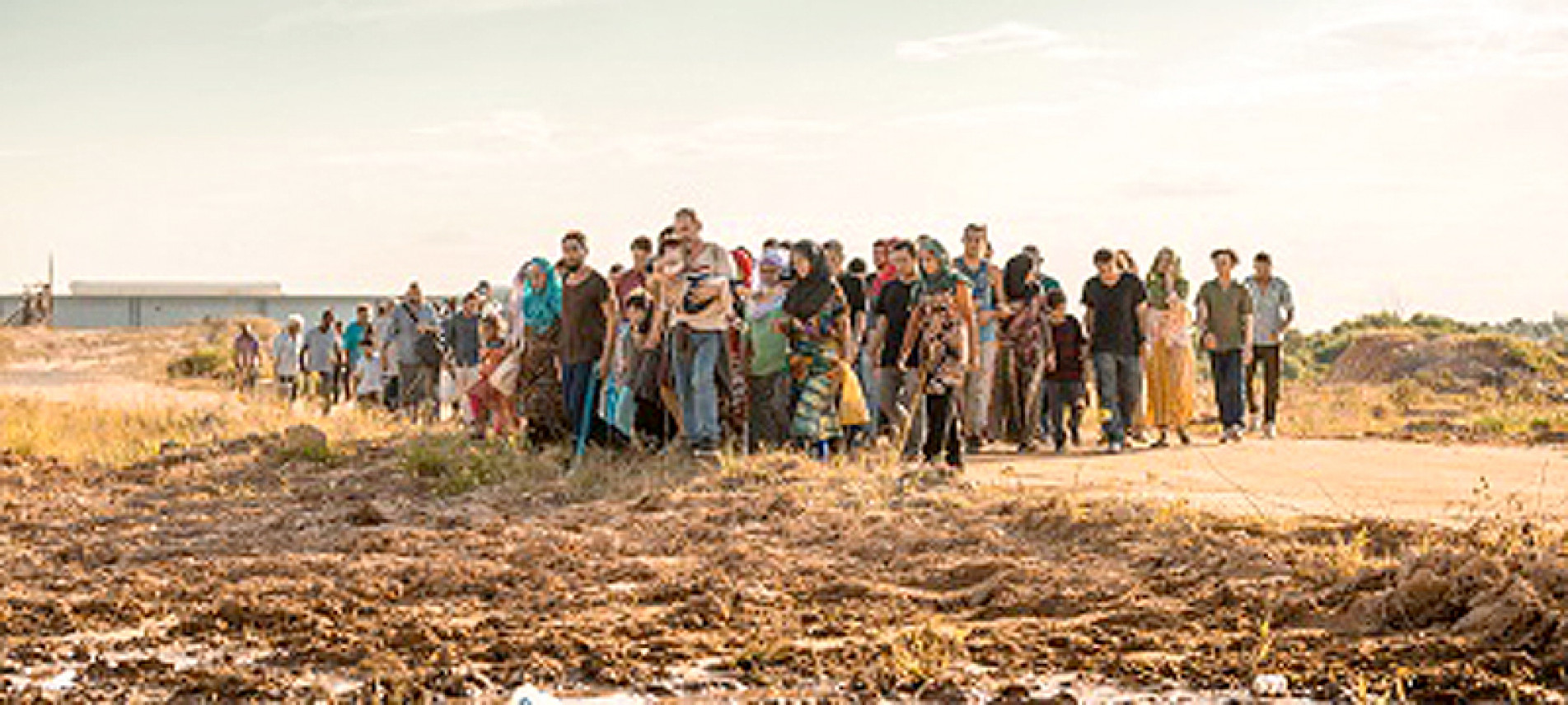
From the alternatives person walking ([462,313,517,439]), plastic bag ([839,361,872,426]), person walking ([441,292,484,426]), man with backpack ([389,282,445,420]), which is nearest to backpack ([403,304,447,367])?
man with backpack ([389,282,445,420])

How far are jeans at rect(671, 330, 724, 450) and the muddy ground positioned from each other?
1.29 meters

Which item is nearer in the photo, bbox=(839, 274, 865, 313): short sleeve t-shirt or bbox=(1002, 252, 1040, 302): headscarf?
bbox=(839, 274, 865, 313): short sleeve t-shirt

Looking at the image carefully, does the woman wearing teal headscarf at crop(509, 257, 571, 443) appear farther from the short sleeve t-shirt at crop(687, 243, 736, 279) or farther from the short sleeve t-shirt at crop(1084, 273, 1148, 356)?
the short sleeve t-shirt at crop(1084, 273, 1148, 356)

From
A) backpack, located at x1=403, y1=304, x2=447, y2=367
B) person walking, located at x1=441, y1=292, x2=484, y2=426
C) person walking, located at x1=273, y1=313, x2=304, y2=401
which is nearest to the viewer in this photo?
person walking, located at x1=441, y1=292, x2=484, y2=426

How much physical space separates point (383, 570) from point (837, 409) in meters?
5.10

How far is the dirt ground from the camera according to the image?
706cm

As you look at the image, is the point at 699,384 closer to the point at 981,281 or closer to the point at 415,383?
the point at 981,281

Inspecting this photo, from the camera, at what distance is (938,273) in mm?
12602

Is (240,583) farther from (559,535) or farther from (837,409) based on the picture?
(837,409)

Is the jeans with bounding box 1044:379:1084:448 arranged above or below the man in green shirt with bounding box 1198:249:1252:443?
below

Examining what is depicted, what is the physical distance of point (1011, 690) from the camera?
6777mm

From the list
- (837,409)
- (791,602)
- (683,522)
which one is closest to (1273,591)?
(791,602)

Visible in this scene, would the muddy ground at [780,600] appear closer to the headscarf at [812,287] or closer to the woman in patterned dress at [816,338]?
the woman in patterned dress at [816,338]

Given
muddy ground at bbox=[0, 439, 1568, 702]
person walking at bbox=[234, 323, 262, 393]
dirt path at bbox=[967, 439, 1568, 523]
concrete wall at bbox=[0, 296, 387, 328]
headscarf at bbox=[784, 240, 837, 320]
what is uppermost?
concrete wall at bbox=[0, 296, 387, 328]
